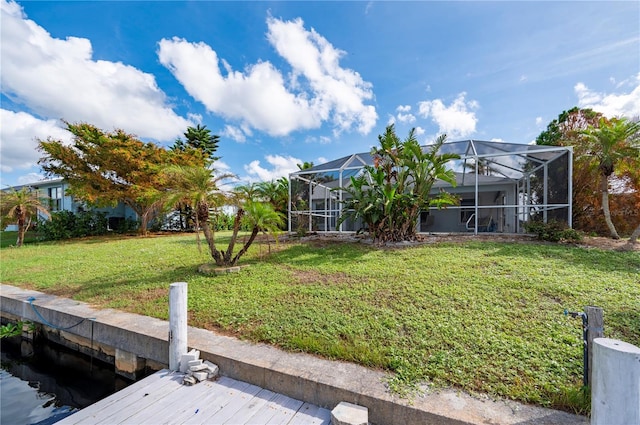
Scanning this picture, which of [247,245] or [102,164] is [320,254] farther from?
[102,164]

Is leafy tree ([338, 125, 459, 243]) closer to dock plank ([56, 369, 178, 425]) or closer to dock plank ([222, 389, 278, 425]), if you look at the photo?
dock plank ([222, 389, 278, 425])

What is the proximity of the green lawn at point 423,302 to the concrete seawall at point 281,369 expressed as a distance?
0.16 metres

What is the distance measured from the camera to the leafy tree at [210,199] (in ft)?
17.1

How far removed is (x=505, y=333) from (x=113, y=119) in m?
19.6

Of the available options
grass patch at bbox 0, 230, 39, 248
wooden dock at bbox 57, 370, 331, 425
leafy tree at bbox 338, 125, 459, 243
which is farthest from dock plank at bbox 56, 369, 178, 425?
grass patch at bbox 0, 230, 39, 248

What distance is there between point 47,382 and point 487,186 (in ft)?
47.6

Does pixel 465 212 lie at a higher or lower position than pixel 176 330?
higher

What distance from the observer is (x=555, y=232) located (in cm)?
707

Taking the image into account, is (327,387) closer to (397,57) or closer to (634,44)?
(397,57)

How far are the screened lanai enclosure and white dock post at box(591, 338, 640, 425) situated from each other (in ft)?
22.5

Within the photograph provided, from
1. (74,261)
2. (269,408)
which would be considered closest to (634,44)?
(269,408)

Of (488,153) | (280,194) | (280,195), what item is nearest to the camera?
(488,153)

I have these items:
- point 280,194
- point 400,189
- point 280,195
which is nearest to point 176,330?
point 400,189

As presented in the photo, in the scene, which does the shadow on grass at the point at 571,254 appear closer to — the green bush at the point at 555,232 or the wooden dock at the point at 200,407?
the green bush at the point at 555,232
